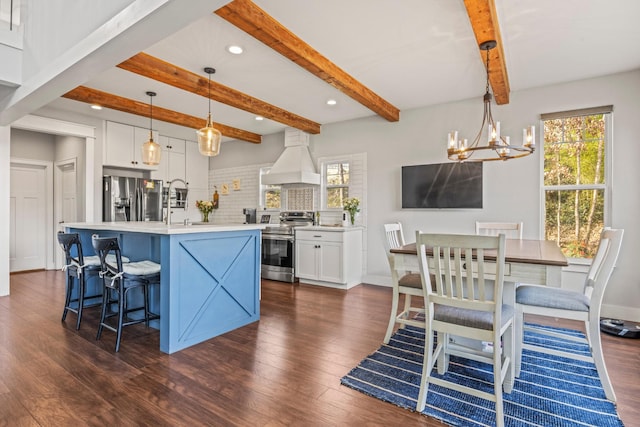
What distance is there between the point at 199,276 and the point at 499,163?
3.77 meters

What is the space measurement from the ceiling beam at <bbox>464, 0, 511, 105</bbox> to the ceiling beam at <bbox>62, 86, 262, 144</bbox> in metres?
4.19

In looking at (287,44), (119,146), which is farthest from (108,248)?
(119,146)

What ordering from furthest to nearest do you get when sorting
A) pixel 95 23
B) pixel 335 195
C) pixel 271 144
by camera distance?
pixel 271 144
pixel 335 195
pixel 95 23

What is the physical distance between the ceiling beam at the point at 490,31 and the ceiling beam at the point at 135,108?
419cm

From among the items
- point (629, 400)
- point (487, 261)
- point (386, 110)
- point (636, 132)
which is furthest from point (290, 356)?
point (636, 132)

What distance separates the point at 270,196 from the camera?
6480 mm

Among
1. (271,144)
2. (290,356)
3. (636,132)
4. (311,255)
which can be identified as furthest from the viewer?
(271,144)

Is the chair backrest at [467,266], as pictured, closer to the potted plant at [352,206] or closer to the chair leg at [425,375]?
the chair leg at [425,375]

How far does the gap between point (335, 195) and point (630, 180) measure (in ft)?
12.1

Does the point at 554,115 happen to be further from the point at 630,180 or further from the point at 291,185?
the point at 291,185

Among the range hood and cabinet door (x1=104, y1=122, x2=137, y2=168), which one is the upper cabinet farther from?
Answer: the range hood

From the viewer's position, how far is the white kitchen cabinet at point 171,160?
6.41 m

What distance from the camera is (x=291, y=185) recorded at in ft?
19.5

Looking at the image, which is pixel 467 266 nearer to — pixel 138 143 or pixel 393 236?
pixel 393 236
